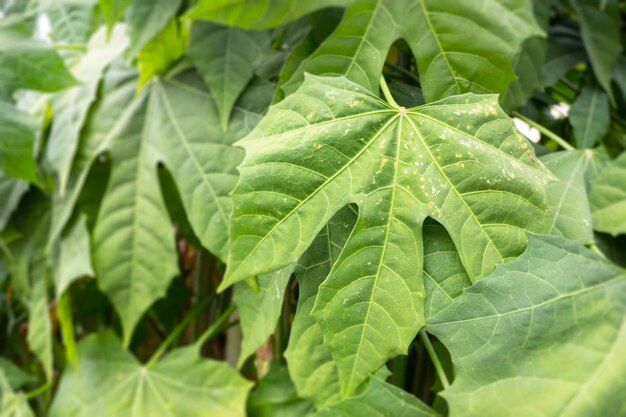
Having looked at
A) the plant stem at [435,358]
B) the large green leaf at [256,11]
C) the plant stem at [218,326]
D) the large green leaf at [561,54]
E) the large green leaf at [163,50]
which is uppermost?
the large green leaf at [561,54]

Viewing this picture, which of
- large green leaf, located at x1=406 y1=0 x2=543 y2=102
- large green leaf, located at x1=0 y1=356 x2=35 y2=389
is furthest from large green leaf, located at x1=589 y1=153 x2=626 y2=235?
large green leaf, located at x1=0 y1=356 x2=35 y2=389

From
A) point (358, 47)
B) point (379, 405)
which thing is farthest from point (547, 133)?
point (379, 405)

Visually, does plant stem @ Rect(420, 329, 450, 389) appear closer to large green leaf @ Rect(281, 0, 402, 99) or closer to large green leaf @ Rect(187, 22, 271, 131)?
large green leaf @ Rect(281, 0, 402, 99)

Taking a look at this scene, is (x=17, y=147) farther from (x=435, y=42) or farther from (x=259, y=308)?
(x=435, y=42)

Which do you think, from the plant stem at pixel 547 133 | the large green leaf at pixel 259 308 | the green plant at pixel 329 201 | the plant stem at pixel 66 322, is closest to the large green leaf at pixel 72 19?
the green plant at pixel 329 201

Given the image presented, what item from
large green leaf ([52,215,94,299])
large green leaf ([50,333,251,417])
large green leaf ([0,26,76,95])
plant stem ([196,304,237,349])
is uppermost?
large green leaf ([0,26,76,95])

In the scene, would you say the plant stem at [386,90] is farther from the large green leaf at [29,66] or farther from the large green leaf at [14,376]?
the large green leaf at [14,376]

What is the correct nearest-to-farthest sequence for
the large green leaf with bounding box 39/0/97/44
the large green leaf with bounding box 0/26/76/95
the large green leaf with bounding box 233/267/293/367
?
the large green leaf with bounding box 233/267/293/367 → the large green leaf with bounding box 0/26/76/95 → the large green leaf with bounding box 39/0/97/44

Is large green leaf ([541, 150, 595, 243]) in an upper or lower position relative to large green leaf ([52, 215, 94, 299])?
upper
